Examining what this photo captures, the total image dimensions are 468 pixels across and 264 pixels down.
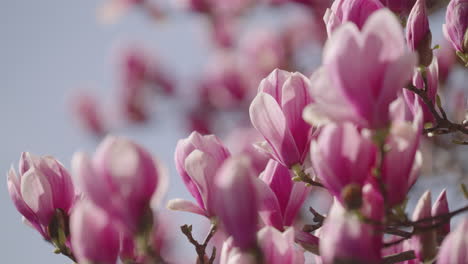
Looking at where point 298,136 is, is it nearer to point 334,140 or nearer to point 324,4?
point 334,140

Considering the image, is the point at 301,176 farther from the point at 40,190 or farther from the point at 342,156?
the point at 40,190

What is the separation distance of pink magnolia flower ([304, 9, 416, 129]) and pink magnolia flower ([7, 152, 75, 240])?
18.2 inches

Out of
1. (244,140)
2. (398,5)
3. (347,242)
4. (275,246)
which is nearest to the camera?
(347,242)

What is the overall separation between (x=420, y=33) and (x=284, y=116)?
280mm

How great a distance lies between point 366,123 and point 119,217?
1.05 ft

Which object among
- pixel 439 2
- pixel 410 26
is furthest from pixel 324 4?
pixel 410 26

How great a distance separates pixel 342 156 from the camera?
2.43 feet

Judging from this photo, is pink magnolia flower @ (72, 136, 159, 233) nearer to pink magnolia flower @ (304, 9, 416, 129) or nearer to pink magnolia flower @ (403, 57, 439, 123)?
pink magnolia flower @ (304, 9, 416, 129)

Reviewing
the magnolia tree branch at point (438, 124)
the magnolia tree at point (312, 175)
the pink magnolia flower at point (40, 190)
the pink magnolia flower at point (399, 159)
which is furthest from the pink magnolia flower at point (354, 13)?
the pink magnolia flower at point (40, 190)

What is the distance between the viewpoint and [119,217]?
2.44ft

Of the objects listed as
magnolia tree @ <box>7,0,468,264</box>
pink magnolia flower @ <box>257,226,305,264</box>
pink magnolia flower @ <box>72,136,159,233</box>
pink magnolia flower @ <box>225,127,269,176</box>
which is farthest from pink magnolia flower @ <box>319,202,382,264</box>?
pink magnolia flower @ <box>225,127,269,176</box>

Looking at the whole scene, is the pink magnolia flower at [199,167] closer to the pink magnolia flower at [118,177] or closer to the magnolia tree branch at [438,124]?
the pink magnolia flower at [118,177]

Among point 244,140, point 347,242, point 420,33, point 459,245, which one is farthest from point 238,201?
point 244,140

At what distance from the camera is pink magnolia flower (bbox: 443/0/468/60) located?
3.43 feet
